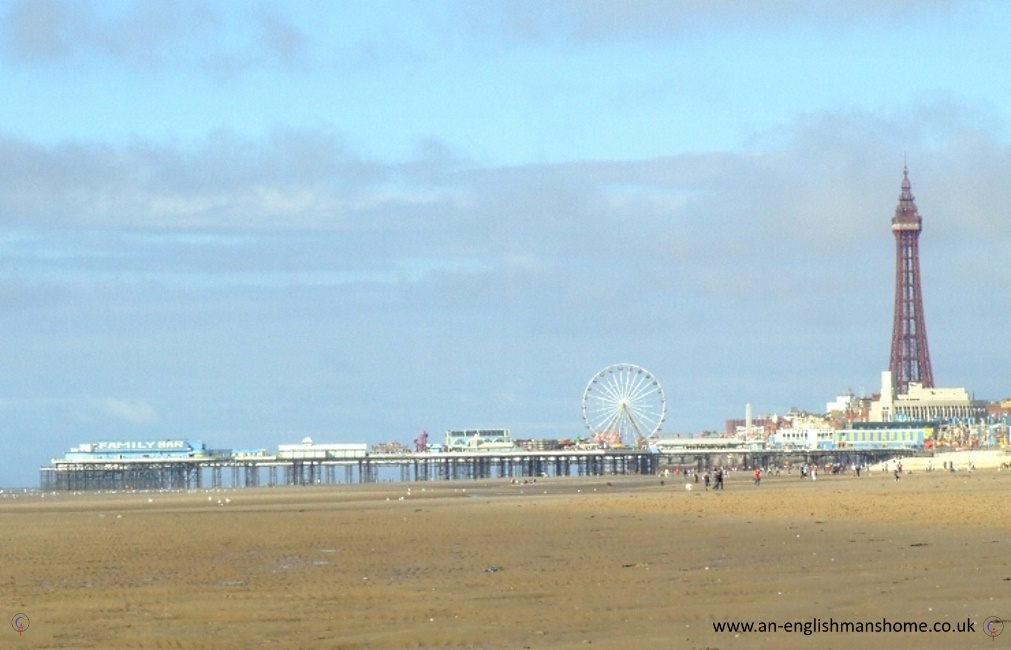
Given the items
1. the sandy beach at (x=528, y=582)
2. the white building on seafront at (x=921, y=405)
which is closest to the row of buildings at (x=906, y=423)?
the white building on seafront at (x=921, y=405)

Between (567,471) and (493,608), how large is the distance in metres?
121

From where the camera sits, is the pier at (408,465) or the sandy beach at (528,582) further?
the pier at (408,465)

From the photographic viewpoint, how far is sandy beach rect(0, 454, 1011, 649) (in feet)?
43.2

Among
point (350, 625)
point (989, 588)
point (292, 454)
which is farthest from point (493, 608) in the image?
point (292, 454)

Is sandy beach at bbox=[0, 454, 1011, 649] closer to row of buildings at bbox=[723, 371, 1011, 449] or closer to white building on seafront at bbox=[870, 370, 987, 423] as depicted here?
row of buildings at bbox=[723, 371, 1011, 449]

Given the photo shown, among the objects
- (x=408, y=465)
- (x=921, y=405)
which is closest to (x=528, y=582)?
(x=408, y=465)

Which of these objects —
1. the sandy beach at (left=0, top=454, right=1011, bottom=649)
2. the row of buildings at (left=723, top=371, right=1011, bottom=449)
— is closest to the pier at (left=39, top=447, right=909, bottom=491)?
the row of buildings at (left=723, top=371, right=1011, bottom=449)

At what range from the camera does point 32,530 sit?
35.2 meters

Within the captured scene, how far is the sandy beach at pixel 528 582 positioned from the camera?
43.2 ft

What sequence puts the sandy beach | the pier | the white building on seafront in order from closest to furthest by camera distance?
the sandy beach
the pier
the white building on seafront

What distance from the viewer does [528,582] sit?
690 inches

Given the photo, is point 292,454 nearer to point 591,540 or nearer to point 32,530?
point 32,530

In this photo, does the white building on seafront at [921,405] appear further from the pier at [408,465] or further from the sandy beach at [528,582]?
the sandy beach at [528,582]

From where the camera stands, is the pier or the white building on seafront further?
the white building on seafront
